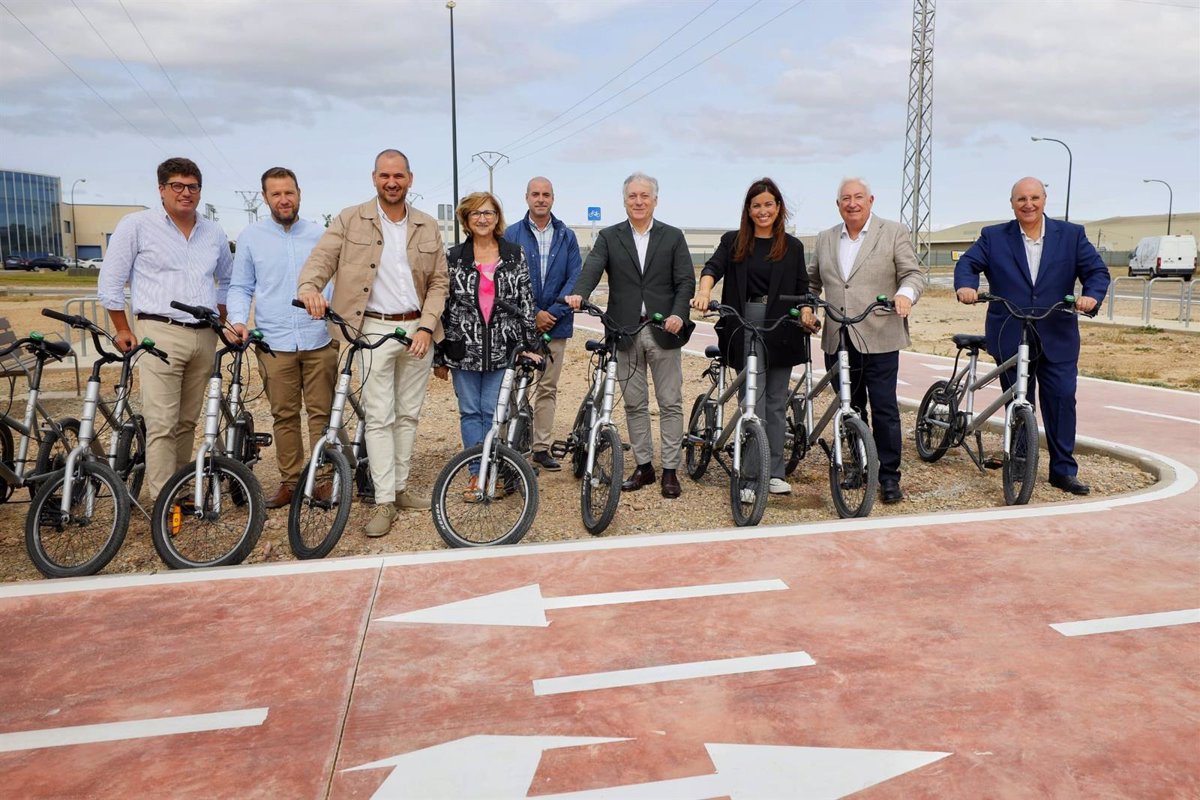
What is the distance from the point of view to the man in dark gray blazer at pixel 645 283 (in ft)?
20.2

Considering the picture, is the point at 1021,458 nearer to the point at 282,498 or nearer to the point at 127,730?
the point at 282,498

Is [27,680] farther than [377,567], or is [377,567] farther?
[377,567]

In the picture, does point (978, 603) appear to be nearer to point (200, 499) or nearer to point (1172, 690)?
point (1172, 690)

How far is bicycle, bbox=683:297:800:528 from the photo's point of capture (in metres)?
5.53

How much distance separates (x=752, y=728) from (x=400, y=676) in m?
1.26

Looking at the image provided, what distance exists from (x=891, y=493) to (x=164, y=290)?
4548 millimetres

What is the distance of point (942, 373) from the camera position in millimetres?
13000

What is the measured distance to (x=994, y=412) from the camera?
6.67 m

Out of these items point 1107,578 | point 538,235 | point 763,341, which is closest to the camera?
Answer: point 1107,578

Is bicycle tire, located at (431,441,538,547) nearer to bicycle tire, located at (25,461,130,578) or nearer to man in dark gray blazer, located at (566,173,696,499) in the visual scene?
man in dark gray blazer, located at (566,173,696,499)

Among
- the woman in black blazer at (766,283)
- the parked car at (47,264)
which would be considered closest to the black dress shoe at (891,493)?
the woman in black blazer at (766,283)

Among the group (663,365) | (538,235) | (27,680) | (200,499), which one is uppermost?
(538,235)

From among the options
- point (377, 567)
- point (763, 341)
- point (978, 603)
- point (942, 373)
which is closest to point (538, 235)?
point (763, 341)

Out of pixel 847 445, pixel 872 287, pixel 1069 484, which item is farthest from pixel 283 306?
pixel 1069 484
